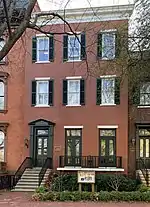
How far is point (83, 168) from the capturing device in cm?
2861

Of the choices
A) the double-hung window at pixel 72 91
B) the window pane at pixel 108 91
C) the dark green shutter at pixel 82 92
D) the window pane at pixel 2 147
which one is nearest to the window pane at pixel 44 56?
the double-hung window at pixel 72 91

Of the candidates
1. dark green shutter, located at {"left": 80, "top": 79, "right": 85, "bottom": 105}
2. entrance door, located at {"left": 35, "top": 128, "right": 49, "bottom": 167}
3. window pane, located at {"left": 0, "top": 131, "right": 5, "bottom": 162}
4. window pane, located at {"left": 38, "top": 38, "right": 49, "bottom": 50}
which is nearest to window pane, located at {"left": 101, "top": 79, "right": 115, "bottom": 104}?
dark green shutter, located at {"left": 80, "top": 79, "right": 85, "bottom": 105}

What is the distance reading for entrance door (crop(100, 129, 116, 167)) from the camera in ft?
95.0

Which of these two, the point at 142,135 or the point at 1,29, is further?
the point at 142,135

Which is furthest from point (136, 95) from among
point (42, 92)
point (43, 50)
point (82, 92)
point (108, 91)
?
point (43, 50)

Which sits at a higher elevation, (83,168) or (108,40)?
(108,40)

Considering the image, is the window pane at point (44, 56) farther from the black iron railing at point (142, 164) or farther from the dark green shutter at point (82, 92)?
the black iron railing at point (142, 164)

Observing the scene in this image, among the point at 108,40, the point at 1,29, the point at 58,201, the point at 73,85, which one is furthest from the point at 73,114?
the point at 1,29

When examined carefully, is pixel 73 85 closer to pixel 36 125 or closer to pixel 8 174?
pixel 36 125

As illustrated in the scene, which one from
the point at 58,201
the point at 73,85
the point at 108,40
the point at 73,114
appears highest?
the point at 108,40

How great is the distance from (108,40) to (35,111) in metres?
7.51

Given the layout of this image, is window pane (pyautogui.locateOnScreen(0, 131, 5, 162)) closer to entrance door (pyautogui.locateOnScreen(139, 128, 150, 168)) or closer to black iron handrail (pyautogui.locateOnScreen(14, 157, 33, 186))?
black iron handrail (pyautogui.locateOnScreen(14, 157, 33, 186))

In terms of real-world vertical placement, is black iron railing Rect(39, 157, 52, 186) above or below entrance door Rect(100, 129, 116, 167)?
below

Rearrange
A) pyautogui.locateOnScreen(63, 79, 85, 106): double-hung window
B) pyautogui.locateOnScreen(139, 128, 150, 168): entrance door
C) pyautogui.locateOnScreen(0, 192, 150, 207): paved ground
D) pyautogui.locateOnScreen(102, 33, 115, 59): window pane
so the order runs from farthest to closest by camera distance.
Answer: pyautogui.locateOnScreen(139, 128, 150, 168): entrance door, pyautogui.locateOnScreen(63, 79, 85, 106): double-hung window, pyautogui.locateOnScreen(102, 33, 115, 59): window pane, pyautogui.locateOnScreen(0, 192, 150, 207): paved ground
